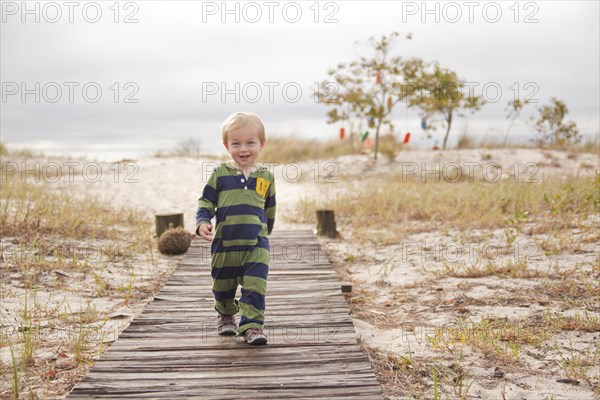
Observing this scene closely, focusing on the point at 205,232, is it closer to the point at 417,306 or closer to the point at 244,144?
the point at 244,144

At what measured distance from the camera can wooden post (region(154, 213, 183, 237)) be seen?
856 centimetres

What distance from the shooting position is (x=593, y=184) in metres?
9.70

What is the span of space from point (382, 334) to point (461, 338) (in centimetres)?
68

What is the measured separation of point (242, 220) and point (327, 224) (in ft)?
16.3

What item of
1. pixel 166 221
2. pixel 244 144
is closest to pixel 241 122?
pixel 244 144

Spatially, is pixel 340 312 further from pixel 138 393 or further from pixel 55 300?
pixel 55 300

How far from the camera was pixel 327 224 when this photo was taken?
347 inches

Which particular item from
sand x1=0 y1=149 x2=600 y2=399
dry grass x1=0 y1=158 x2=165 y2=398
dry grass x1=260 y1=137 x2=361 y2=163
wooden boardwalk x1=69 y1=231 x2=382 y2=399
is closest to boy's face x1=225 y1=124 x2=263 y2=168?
wooden boardwalk x1=69 y1=231 x2=382 y2=399

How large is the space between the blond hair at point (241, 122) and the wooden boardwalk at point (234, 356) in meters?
1.44

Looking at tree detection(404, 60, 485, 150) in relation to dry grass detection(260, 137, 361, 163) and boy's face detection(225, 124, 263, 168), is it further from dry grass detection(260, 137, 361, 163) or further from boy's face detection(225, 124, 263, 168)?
boy's face detection(225, 124, 263, 168)

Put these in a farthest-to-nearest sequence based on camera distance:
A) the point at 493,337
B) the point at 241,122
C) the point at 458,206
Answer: the point at 458,206 < the point at 493,337 < the point at 241,122

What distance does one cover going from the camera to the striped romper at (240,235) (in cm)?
391

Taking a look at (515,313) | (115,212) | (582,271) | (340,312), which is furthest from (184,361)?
(115,212)

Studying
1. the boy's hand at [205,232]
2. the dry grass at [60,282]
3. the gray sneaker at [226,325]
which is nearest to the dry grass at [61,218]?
the dry grass at [60,282]
